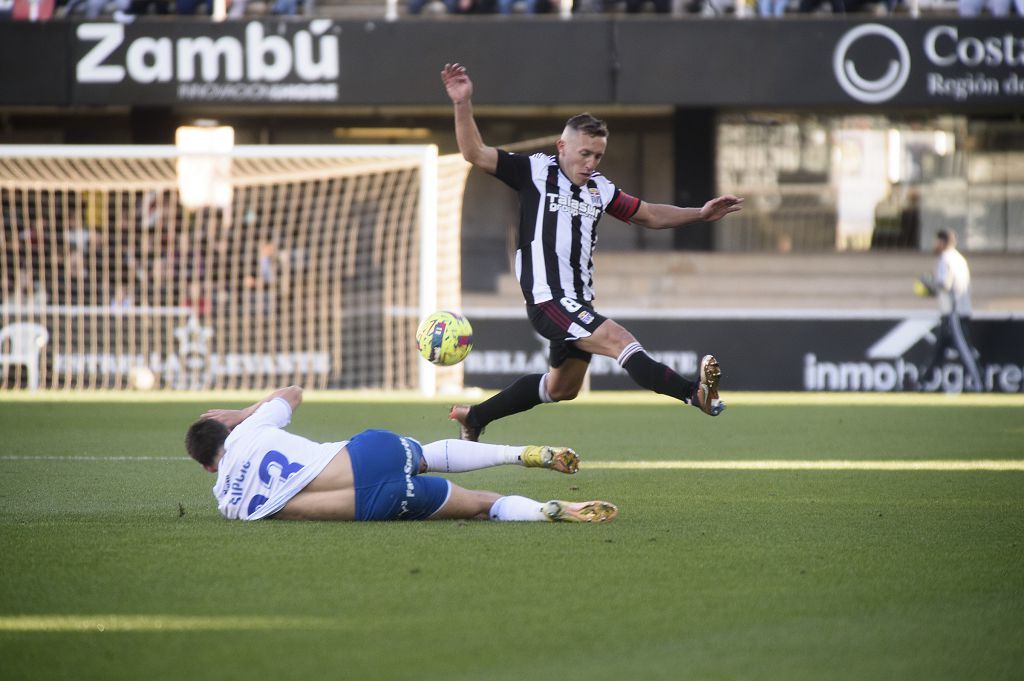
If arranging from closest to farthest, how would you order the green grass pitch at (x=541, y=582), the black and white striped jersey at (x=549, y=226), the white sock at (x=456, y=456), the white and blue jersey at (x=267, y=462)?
the green grass pitch at (x=541, y=582) < the white and blue jersey at (x=267, y=462) < the white sock at (x=456, y=456) < the black and white striped jersey at (x=549, y=226)

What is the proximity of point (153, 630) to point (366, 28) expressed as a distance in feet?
55.4

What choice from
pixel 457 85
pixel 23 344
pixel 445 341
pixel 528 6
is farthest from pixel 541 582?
pixel 528 6

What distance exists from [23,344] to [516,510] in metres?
13.6

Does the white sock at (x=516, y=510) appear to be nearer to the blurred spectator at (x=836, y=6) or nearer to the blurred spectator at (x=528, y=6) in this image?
the blurred spectator at (x=528, y=6)

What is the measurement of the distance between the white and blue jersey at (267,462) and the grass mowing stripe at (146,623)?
1.55 metres

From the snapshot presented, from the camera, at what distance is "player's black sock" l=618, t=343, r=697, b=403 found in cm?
688

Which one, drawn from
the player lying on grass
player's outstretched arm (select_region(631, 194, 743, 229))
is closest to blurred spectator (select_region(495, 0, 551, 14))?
player's outstretched arm (select_region(631, 194, 743, 229))

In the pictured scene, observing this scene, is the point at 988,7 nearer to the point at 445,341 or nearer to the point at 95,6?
the point at 95,6

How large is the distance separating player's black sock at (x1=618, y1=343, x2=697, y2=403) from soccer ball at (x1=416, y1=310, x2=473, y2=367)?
1071 millimetres

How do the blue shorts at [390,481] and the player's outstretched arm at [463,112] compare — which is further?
the player's outstretched arm at [463,112]

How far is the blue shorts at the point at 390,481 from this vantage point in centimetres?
566

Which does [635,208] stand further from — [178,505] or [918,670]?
[918,670]

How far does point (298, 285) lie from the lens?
1997 centimetres

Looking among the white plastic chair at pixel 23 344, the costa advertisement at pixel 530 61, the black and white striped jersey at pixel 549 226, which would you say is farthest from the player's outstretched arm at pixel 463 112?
the costa advertisement at pixel 530 61
